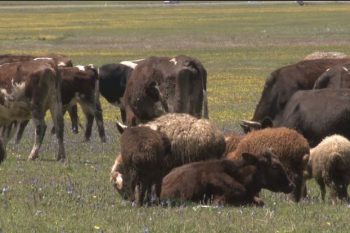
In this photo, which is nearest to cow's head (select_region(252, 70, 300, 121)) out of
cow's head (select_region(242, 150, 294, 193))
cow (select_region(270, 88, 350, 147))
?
cow (select_region(270, 88, 350, 147))

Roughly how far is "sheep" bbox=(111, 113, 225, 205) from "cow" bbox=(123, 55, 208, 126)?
3623 millimetres

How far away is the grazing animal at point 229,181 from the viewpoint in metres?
13.4

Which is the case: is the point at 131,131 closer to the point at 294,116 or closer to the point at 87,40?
the point at 294,116

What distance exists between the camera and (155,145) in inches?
519

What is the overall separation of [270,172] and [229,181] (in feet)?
1.94

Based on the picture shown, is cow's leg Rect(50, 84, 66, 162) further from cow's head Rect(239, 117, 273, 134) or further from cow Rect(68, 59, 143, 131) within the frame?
cow Rect(68, 59, 143, 131)

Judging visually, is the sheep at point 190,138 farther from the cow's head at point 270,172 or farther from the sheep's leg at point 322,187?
the sheep's leg at point 322,187

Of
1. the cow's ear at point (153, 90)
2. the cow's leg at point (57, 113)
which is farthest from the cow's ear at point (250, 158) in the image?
the cow's leg at point (57, 113)

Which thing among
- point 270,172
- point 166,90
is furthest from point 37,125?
point 270,172

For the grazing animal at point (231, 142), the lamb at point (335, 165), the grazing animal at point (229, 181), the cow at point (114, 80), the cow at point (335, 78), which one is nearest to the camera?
the grazing animal at point (229, 181)

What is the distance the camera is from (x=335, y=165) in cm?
1418

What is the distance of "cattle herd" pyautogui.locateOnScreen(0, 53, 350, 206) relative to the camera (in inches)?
530

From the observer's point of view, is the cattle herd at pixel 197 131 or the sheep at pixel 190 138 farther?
the sheep at pixel 190 138

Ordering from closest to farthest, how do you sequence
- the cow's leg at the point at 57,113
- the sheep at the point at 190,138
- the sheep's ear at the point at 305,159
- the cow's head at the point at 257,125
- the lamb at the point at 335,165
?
the lamb at the point at 335,165 → the sheep's ear at the point at 305,159 → the sheep at the point at 190,138 → the cow's head at the point at 257,125 → the cow's leg at the point at 57,113
